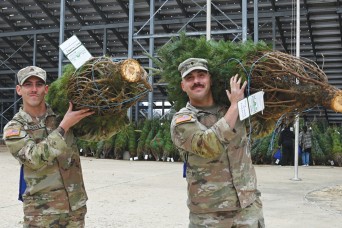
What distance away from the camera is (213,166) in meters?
2.50

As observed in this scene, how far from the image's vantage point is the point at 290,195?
6.94 m

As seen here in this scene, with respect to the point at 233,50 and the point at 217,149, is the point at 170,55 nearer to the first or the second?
the point at 233,50

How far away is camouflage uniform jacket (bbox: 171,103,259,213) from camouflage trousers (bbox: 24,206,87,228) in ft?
2.22

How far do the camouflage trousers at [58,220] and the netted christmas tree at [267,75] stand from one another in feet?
3.20

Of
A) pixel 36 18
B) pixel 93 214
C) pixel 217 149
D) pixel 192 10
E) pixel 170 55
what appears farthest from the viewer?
pixel 36 18

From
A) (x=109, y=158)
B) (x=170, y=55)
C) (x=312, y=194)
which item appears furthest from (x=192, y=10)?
(x=170, y=55)

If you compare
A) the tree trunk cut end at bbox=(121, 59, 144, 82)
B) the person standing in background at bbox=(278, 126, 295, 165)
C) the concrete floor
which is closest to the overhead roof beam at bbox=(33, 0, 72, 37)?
the concrete floor

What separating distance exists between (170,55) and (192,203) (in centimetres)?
91

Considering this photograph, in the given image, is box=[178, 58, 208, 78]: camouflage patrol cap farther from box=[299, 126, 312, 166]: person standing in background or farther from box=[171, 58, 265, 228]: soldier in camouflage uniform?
box=[299, 126, 312, 166]: person standing in background

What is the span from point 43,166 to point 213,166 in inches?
37.8

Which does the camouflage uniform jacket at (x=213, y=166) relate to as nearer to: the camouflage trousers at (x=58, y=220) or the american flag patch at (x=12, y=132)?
the camouflage trousers at (x=58, y=220)

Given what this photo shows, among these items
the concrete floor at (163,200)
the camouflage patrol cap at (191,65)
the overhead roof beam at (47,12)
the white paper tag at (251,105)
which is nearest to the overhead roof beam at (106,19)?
the overhead roof beam at (47,12)

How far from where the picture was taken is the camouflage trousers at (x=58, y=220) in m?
2.55

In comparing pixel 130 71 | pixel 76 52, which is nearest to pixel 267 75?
pixel 130 71
